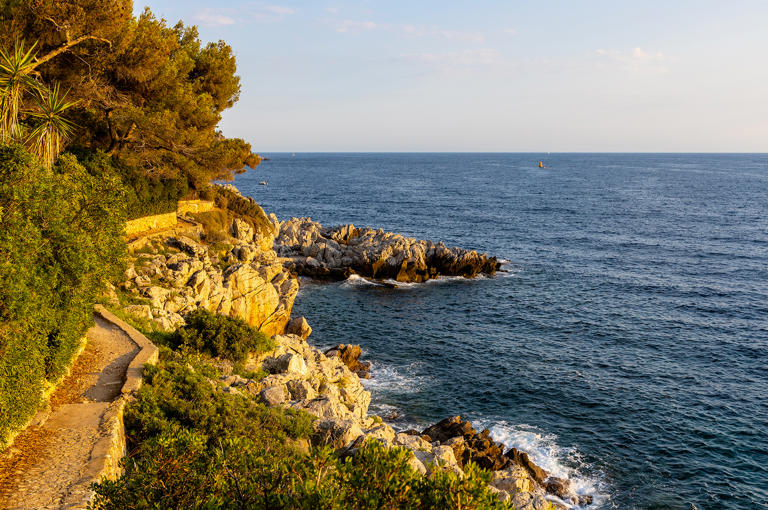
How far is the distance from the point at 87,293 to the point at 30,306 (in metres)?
3.74

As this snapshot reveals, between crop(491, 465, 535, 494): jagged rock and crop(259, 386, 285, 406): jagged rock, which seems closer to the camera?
crop(259, 386, 285, 406): jagged rock

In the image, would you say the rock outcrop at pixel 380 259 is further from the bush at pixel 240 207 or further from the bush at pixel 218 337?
the bush at pixel 218 337

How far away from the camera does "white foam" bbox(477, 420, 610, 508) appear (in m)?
23.8

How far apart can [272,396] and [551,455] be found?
15.8 meters

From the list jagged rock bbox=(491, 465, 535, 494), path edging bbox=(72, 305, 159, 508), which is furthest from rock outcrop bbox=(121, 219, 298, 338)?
jagged rock bbox=(491, 465, 535, 494)

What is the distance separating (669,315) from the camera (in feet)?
148

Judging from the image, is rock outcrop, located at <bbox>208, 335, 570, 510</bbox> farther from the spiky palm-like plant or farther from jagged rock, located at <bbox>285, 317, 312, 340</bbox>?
the spiky palm-like plant

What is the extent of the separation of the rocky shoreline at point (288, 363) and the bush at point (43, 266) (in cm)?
607

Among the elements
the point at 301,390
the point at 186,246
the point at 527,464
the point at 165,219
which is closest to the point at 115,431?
the point at 301,390

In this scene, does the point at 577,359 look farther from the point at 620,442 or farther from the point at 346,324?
the point at 346,324

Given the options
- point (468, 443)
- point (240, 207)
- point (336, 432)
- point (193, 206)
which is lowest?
point (468, 443)

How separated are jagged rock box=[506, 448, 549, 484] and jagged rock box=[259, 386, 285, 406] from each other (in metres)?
12.4

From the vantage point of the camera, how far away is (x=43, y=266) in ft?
45.3

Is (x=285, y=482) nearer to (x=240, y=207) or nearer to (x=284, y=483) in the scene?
(x=284, y=483)
